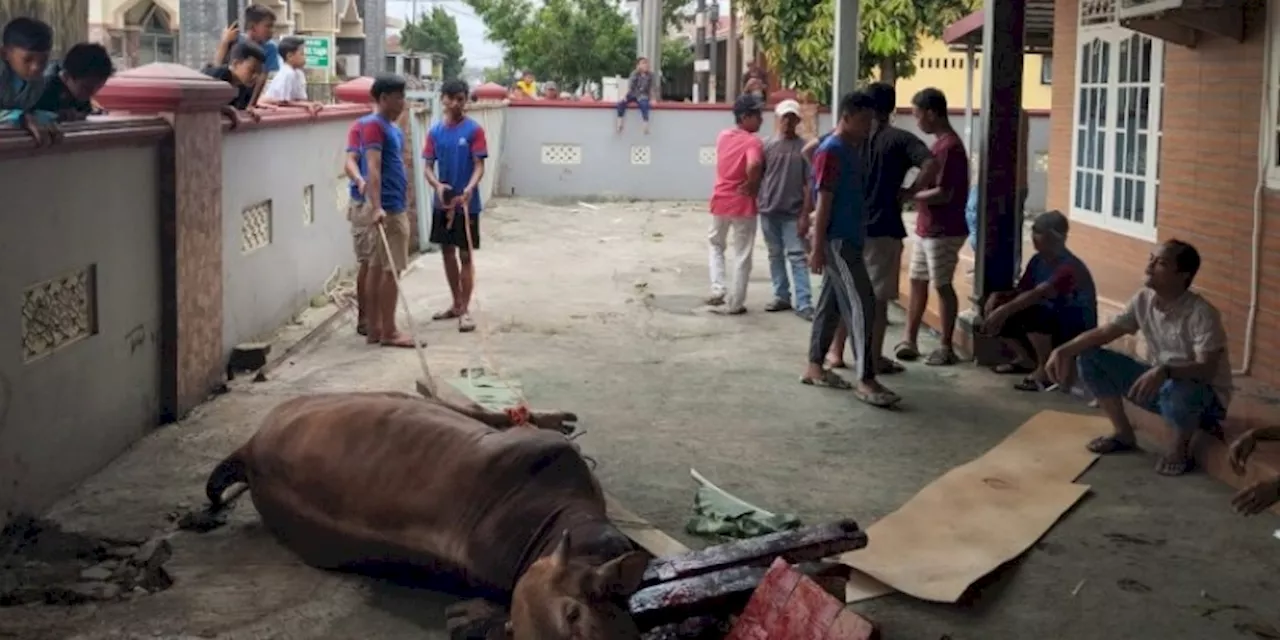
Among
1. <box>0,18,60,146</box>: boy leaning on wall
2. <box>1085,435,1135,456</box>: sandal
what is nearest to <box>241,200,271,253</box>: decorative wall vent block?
<box>0,18,60,146</box>: boy leaning on wall

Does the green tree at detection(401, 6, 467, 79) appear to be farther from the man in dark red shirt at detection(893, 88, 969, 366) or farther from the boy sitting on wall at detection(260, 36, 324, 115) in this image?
the man in dark red shirt at detection(893, 88, 969, 366)

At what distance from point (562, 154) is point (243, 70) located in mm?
13645

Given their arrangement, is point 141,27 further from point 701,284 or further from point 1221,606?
point 1221,606

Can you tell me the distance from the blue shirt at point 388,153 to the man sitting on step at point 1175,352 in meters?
4.78

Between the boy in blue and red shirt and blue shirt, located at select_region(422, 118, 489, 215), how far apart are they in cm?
72

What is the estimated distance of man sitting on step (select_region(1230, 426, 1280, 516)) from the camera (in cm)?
528

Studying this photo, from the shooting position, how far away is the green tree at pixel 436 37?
62938 mm

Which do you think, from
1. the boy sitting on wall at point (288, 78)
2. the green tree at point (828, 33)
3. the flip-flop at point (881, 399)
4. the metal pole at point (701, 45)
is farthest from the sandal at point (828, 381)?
the metal pole at point (701, 45)

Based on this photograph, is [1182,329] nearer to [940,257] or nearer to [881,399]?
[881,399]

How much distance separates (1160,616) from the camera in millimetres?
4844

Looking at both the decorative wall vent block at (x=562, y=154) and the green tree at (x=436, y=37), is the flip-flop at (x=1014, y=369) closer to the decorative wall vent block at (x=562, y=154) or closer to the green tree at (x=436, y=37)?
the decorative wall vent block at (x=562, y=154)

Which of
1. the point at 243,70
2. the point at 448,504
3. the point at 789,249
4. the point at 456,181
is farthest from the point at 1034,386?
the point at 243,70

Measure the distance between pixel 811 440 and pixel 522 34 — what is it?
1425 inches

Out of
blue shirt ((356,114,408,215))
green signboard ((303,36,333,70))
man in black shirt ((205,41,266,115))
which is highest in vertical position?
green signboard ((303,36,333,70))
